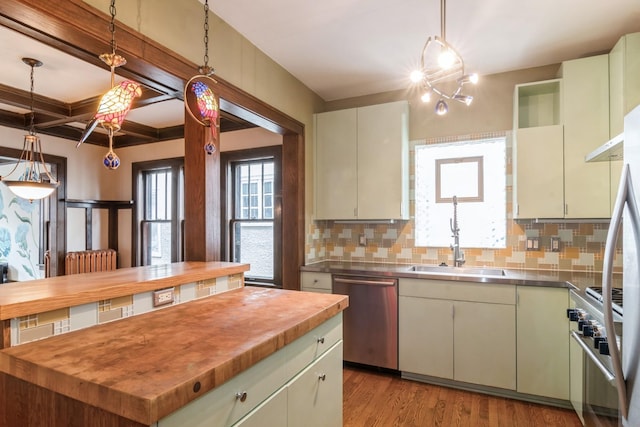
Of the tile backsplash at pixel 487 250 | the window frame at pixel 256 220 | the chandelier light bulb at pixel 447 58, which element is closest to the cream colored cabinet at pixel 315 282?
the tile backsplash at pixel 487 250

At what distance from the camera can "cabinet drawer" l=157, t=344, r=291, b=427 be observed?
89 centimetres

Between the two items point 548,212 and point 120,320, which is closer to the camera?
point 120,320

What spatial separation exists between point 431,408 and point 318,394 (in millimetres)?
1340

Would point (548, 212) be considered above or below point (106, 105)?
below

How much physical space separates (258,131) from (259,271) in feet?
5.35

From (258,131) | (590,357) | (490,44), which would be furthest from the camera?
(258,131)

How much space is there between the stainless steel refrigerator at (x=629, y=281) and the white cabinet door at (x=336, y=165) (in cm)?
228

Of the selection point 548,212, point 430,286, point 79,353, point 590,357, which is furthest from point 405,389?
point 79,353

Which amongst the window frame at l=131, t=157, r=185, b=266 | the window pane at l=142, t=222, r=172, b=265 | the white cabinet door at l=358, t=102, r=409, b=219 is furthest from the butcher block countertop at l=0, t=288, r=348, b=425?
the window pane at l=142, t=222, r=172, b=265

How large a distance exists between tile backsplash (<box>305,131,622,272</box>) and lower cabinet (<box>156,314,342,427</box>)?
71.7 inches

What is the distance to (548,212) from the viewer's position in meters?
2.69

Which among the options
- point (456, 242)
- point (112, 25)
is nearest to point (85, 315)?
point (112, 25)

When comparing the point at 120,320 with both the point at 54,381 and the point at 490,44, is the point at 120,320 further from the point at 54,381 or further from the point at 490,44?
the point at 490,44

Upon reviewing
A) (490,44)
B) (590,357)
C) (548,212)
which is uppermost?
(490,44)
